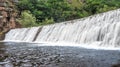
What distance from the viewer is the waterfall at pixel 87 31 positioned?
26.3m

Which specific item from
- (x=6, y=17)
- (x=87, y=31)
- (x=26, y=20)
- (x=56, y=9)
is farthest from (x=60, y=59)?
(x=56, y=9)

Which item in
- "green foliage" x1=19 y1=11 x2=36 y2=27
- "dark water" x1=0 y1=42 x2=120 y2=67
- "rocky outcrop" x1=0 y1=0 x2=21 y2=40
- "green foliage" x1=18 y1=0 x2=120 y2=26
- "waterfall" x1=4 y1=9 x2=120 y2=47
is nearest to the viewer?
"dark water" x1=0 y1=42 x2=120 y2=67

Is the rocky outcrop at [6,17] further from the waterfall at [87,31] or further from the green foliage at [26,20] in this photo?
the waterfall at [87,31]

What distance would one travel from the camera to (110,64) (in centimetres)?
1327

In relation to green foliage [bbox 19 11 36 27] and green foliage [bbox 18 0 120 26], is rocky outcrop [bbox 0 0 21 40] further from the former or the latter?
green foliage [bbox 18 0 120 26]

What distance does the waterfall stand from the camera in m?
26.3

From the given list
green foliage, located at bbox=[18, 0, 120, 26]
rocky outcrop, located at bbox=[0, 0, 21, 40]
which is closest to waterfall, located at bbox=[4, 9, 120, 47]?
rocky outcrop, located at bbox=[0, 0, 21, 40]

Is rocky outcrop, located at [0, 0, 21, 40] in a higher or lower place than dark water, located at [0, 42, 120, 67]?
lower

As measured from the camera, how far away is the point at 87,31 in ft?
101

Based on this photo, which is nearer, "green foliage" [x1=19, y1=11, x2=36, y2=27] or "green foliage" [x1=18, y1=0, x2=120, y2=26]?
"green foliage" [x1=19, y1=11, x2=36, y2=27]

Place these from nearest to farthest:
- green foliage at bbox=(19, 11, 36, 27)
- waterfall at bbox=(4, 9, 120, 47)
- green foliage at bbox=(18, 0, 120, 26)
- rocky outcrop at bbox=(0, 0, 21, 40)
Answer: waterfall at bbox=(4, 9, 120, 47) < rocky outcrop at bbox=(0, 0, 21, 40) < green foliage at bbox=(19, 11, 36, 27) < green foliage at bbox=(18, 0, 120, 26)

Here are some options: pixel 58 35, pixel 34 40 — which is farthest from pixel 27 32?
pixel 58 35

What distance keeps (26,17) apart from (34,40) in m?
19.8

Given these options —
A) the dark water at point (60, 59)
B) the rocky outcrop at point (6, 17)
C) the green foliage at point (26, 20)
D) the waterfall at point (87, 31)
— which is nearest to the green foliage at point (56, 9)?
the green foliage at point (26, 20)
